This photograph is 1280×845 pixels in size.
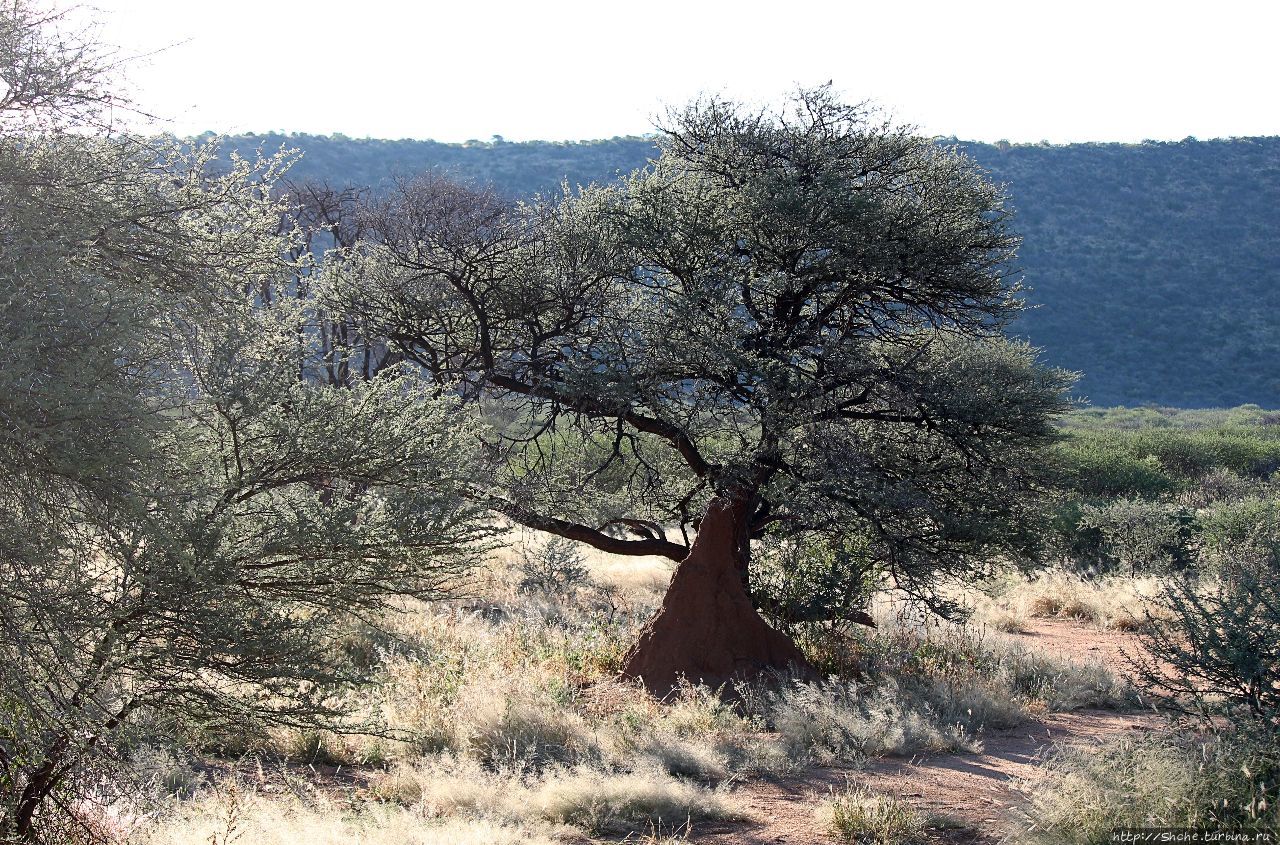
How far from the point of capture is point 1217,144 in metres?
66.2

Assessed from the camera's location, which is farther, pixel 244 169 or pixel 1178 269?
pixel 1178 269

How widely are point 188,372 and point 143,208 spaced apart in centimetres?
104

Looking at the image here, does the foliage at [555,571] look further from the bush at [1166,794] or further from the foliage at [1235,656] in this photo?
the bush at [1166,794]

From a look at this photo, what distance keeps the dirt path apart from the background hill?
41.7 metres

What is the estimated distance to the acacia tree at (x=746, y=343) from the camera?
1100cm

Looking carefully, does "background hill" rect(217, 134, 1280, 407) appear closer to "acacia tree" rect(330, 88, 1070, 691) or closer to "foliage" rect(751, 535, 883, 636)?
"acacia tree" rect(330, 88, 1070, 691)

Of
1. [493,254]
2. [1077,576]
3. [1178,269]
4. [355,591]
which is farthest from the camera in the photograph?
[1178,269]

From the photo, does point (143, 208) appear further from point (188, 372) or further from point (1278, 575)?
point (1278, 575)

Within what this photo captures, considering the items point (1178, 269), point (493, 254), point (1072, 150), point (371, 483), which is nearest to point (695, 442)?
point (493, 254)

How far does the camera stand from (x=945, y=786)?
8.42 meters

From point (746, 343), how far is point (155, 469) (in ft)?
22.8

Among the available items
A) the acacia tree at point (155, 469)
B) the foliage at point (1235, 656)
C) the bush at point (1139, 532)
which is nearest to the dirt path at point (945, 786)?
the foliage at point (1235, 656)

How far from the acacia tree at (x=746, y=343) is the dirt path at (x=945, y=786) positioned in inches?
66.7

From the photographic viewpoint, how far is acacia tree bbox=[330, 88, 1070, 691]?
11000 millimetres
